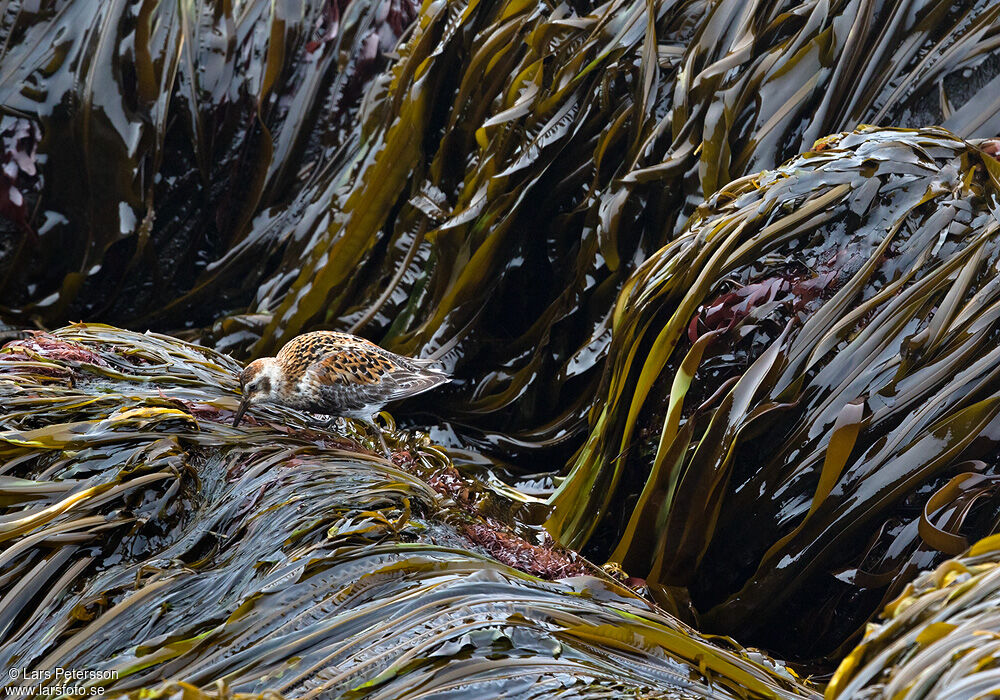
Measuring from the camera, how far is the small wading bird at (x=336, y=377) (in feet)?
9.19

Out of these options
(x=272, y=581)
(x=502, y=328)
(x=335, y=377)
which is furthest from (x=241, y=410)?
(x=502, y=328)

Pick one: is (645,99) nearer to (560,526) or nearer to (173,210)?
(560,526)

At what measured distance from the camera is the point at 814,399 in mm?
2268

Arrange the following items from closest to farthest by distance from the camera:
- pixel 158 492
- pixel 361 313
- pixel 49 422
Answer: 1. pixel 158 492
2. pixel 49 422
3. pixel 361 313

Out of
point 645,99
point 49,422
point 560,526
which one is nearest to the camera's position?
point 49,422

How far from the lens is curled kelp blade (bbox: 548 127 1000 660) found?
7.05 feet

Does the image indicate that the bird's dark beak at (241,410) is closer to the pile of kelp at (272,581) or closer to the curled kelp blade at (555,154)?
the pile of kelp at (272,581)

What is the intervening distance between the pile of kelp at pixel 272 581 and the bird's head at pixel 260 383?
5.2 inches

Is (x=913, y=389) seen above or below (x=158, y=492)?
above

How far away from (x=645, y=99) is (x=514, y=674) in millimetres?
2164

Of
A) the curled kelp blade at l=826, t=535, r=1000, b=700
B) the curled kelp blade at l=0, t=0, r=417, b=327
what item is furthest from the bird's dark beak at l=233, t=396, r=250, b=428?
the curled kelp blade at l=826, t=535, r=1000, b=700

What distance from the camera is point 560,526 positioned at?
8.60ft

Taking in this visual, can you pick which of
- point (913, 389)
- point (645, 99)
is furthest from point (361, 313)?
point (913, 389)

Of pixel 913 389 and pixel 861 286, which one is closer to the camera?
pixel 913 389
